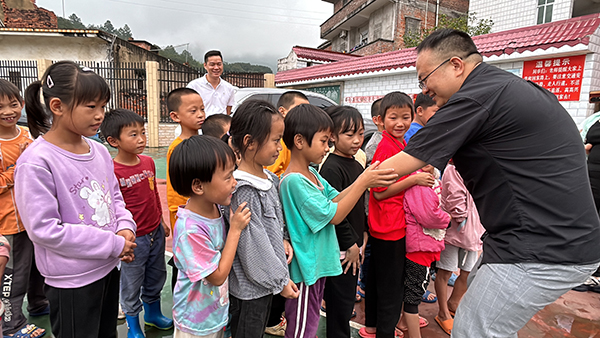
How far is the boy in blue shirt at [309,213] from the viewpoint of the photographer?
171 centimetres

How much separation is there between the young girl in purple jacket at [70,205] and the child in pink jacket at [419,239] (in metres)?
1.63

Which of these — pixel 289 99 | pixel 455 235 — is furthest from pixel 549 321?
pixel 289 99

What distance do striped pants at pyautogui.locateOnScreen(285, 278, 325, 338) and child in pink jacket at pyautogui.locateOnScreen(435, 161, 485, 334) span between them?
3.98 feet

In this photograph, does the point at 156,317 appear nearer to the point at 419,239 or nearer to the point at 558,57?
the point at 419,239

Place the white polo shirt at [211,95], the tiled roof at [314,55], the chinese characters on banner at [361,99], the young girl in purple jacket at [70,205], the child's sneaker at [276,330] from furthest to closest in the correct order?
1. the tiled roof at [314,55]
2. the chinese characters on banner at [361,99]
3. the white polo shirt at [211,95]
4. the child's sneaker at [276,330]
5. the young girl in purple jacket at [70,205]

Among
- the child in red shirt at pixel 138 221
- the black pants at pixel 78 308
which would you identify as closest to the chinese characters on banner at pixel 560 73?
the child in red shirt at pixel 138 221

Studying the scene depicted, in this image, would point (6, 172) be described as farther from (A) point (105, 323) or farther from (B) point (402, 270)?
(B) point (402, 270)

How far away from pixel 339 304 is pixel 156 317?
51.8 inches

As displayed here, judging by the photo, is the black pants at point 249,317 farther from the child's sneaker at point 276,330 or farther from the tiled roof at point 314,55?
the tiled roof at point 314,55

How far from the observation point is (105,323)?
1.77 m

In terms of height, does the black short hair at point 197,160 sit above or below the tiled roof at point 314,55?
below

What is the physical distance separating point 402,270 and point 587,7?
1336 centimetres

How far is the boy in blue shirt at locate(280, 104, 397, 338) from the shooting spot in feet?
5.62

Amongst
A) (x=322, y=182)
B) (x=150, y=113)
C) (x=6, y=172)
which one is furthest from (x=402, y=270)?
(x=150, y=113)
